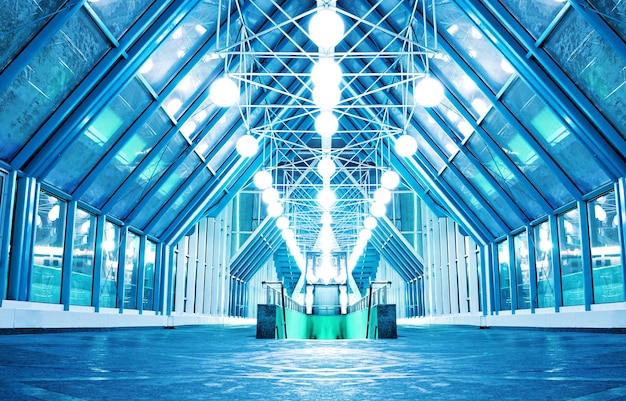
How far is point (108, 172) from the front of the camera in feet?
55.7

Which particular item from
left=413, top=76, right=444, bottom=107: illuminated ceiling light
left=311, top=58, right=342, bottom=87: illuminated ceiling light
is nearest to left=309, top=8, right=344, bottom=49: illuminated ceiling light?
left=311, top=58, right=342, bottom=87: illuminated ceiling light

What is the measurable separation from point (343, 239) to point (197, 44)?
111 feet

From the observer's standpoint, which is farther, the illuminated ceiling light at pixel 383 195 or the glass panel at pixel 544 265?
the glass panel at pixel 544 265

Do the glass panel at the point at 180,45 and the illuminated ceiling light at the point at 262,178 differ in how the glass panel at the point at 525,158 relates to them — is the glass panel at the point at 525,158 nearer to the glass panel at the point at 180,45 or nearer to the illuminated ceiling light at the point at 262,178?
the illuminated ceiling light at the point at 262,178

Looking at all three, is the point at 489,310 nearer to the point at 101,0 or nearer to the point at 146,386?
the point at 101,0

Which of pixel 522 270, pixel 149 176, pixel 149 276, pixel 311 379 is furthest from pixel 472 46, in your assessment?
pixel 149 276

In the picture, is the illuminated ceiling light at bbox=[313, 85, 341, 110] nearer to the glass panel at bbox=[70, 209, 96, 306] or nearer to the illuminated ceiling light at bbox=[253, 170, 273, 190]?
the illuminated ceiling light at bbox=[253, 170, 273, 190]

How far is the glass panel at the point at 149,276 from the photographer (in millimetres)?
22922

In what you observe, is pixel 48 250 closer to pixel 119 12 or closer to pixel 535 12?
pixel 119 12

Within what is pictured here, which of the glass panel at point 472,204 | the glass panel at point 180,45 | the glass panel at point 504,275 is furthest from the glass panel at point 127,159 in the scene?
the glass panel at point 504,275

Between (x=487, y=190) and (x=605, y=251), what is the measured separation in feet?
20.1

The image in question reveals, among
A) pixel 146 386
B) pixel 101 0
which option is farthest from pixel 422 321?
pixel 146 386

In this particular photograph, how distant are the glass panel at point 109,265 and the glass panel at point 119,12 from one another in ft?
26.4

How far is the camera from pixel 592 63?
11852 millimetres
